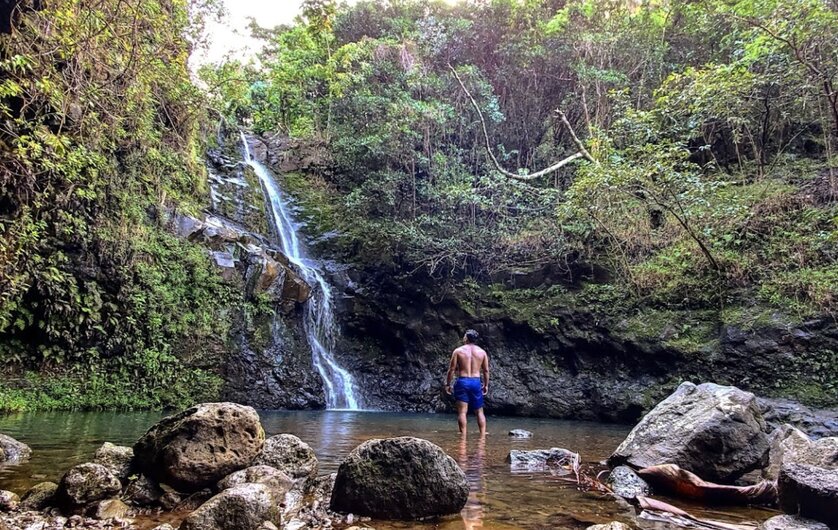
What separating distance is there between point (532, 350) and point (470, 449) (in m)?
6.80

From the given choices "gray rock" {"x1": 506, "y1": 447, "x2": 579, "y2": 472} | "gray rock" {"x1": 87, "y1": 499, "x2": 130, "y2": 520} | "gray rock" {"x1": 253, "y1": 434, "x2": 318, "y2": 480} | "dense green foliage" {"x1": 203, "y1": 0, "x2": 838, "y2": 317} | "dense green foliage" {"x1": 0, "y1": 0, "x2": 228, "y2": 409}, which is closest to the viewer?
"gray rock" {"x1": 87, "y1": 499, "x2": 130, "y2": 520}

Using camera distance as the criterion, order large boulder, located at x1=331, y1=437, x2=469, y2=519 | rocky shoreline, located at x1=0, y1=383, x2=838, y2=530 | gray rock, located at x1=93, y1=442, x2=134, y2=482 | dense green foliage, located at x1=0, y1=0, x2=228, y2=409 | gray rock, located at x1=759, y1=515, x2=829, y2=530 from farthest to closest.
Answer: dense green foliage, located at x1=0, y1=0, x2=228, y2=409 < gray rock, located at x1=93, y1=442, x2=134, y2=482 < large boulder, located at x1=331, y1=437, x2=469, y2=519 < rocky shoreline, located at x1=0, y1=383, x2=838, y2=530 < gray rock, located at x1=759, y1=515, x2=829, y2=530

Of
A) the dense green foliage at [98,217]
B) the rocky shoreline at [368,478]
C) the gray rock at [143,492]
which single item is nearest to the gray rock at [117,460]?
the rocky shoreline at [368,478]

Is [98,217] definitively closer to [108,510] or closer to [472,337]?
[472,337]

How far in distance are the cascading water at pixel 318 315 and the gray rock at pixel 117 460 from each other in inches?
332

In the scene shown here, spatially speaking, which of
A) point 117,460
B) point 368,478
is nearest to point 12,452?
point 117,460

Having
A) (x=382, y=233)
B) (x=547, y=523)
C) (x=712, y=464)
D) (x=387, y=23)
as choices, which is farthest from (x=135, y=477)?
(x=387, y=23)

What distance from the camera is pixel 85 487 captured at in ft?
11.7

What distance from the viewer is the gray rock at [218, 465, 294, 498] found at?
3932 mm

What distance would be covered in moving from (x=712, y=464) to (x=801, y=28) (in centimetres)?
831

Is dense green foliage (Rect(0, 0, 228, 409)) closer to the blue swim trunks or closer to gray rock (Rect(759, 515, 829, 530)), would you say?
the blue swim trunks

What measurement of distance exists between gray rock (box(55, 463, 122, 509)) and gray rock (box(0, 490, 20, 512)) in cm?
25

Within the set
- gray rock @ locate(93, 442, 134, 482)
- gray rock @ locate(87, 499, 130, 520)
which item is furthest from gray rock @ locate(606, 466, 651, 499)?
gray rock @ locate(93, 442, 134, 482)

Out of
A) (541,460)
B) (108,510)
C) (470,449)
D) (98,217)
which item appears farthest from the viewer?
(98,217)
